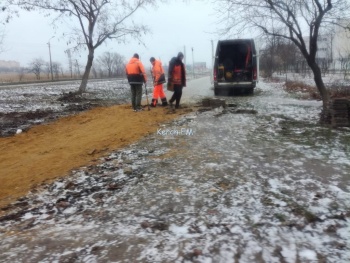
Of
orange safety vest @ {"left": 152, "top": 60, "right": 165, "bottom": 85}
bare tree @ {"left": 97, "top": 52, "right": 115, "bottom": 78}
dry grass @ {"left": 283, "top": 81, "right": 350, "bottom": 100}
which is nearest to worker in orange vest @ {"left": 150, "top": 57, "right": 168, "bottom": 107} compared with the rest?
orange safety vest @ {"left": 152, "top": 60, "right": 165, "bottom": 85}

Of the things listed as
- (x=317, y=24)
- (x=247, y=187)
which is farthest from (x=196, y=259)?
(x=317, y=24)

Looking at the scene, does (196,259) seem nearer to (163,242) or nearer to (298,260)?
(163,242)

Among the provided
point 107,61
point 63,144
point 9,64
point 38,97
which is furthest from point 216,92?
point 9,64

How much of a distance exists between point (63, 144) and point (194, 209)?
4.23 meters

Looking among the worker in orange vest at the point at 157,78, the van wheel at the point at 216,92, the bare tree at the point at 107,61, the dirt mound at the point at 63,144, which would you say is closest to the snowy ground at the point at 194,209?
the dirt mound at the point at 63,144

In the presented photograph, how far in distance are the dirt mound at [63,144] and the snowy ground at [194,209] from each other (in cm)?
45

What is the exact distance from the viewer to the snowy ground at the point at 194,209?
3.10 meters

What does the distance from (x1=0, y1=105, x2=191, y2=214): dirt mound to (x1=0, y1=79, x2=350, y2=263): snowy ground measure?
453 millimetres

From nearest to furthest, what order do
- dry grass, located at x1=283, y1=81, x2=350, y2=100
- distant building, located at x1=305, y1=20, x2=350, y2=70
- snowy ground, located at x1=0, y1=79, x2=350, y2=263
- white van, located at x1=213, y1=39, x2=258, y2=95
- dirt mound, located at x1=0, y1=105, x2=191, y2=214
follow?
snowy ground, located at x1=0, y1=79, x2=350, y2=263
dirt mound, located at x1=0, y1=105, x2=191, y2=214
distant building, located at x1=305, y1=20, x2=350, y2=70
dry grass, located at x1=283, y1=81, x2=350, y2=100
white van, located at x1=213, y1=39, x2=258, y2=95

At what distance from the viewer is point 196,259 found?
296cm

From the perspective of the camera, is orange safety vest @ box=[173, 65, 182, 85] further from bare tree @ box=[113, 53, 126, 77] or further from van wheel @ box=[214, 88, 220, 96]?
bare tree @ box=[113, 53, 126, 77]

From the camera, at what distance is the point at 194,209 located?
3.92 metres

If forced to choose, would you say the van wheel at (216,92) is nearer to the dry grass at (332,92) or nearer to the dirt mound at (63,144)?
the dry grass at (332,92)

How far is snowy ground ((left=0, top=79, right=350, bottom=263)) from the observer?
310 cm
